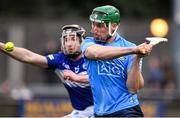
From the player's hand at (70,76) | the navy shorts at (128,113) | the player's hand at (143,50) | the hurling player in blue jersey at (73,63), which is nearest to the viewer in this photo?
the player's hand at (143,50)

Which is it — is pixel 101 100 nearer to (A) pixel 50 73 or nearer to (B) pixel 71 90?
(B) pixel 71 90

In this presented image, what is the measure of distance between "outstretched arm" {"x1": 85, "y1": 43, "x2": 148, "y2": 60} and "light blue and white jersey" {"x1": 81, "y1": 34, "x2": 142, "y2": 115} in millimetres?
133

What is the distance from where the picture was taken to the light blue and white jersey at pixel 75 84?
10680 mm

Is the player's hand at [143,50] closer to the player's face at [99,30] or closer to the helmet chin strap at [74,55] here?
the player's face at [99,30]

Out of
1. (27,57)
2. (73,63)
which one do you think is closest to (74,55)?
(73,63)

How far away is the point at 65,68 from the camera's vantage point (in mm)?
10797

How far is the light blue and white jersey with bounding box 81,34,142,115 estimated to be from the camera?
8969 mm

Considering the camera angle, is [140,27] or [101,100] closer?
[101,100]

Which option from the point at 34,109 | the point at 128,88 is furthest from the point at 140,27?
the point at 128,88

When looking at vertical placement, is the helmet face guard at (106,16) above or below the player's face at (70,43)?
above

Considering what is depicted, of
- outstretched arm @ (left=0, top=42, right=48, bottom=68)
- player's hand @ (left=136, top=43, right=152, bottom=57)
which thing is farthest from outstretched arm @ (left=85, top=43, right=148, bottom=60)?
outstretched arm @ (left=0, top=42, right=48, bottom=68)

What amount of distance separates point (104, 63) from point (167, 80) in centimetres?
1357

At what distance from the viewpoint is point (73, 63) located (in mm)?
10805

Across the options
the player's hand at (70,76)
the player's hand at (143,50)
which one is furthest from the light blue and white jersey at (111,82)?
the player's hand at (70,76)
